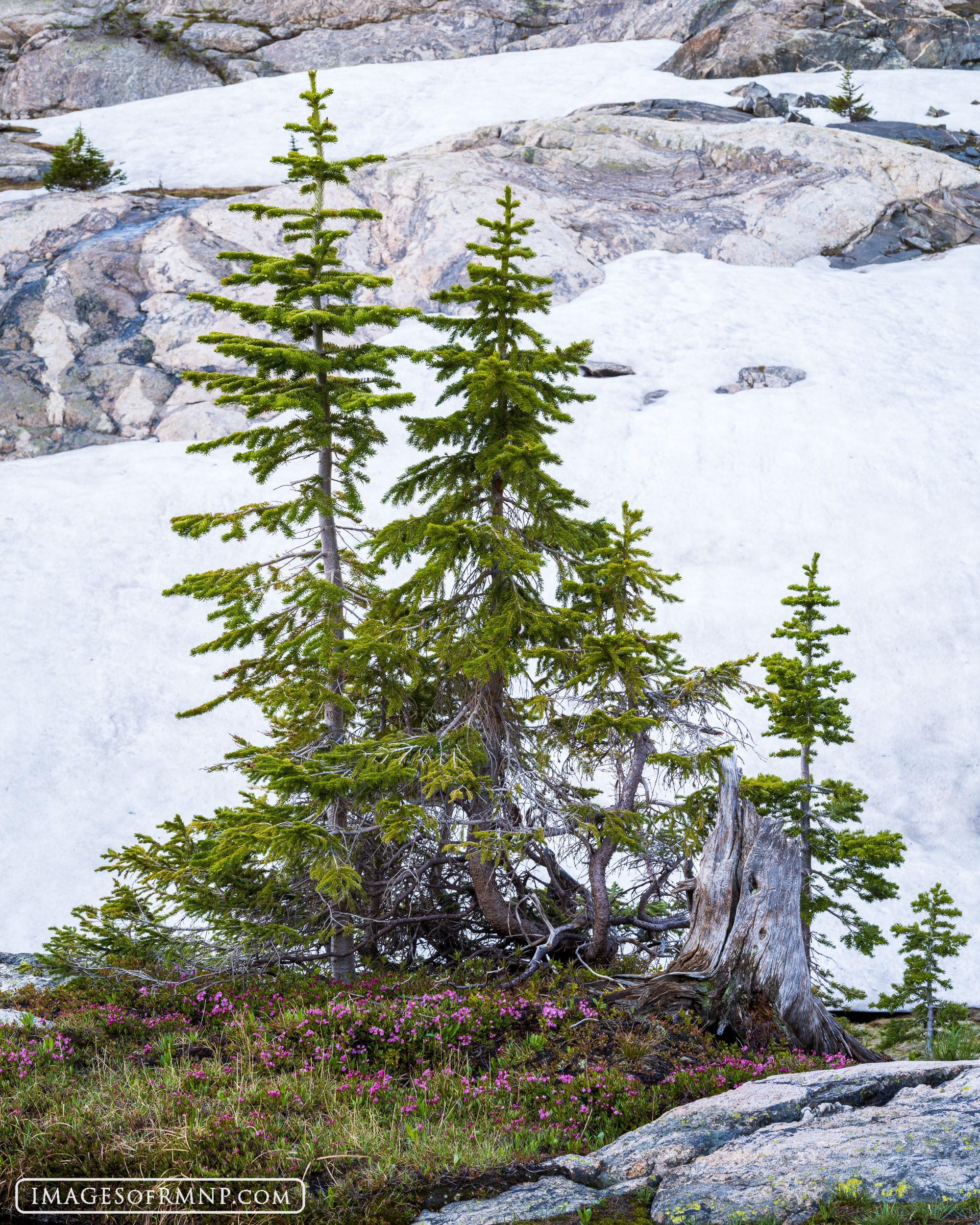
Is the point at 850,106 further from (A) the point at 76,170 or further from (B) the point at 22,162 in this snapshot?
(B) the point at 22,162

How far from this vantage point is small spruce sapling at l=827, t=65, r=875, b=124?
33.7m

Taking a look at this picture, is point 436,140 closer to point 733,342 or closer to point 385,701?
point 733,342

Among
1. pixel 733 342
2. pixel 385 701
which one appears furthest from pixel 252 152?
pixel 385 701

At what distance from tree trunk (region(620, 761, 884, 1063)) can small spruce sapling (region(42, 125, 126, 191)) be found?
2952cm

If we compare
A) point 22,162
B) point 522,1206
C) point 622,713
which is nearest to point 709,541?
point 622,713

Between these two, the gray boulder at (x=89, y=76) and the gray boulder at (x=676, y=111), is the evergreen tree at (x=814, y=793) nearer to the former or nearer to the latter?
the gray boulder at (x=676, y=111)

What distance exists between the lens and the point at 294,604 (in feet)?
27.0

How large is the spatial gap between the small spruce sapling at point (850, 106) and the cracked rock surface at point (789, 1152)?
3834 cm

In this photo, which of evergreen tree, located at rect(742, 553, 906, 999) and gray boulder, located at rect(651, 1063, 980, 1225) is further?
evergreen tree, located at rect(742, 553, 906, 999)

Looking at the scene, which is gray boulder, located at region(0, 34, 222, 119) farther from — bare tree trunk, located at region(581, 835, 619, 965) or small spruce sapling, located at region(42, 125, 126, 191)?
bare tree trunk, located at region(581, 835, 619, 965)

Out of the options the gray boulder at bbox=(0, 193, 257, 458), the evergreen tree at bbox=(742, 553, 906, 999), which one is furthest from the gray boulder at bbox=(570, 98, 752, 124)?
the evergreen tree at bbox=(742, 553, 906, 999)

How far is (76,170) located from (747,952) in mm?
30783

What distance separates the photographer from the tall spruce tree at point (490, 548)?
739 cm

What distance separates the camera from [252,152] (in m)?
30.8
